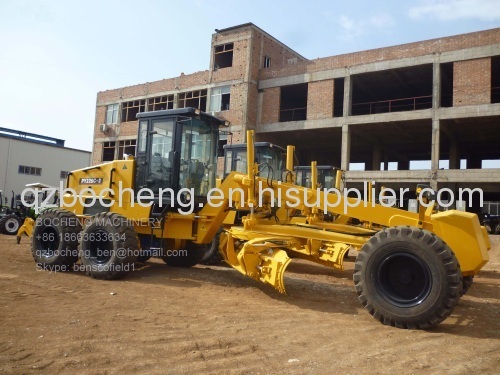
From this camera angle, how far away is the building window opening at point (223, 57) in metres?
30.9

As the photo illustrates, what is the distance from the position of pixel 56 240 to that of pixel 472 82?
70.6ft

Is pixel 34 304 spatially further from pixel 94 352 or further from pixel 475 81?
pixel 475 81

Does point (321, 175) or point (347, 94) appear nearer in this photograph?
point (321, 175)

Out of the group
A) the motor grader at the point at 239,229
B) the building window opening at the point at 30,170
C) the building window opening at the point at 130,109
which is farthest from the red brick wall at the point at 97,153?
the motor grader at the point at 239,229

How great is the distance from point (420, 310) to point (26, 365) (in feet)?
13.7

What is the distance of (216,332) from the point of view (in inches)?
185

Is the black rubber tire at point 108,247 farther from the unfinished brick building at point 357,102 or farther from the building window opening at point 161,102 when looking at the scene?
the building window opening at point 161,102

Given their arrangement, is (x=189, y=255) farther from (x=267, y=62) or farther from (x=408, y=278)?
(x=267, y=62)

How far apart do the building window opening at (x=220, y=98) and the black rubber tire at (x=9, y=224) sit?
15.8 meters

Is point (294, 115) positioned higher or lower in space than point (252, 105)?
higher

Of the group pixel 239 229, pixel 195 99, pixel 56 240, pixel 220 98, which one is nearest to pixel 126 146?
pixel 195 99

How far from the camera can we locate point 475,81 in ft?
72.3

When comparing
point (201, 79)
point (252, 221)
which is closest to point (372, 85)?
point (201, 79)

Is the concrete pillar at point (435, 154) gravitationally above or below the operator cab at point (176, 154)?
above
